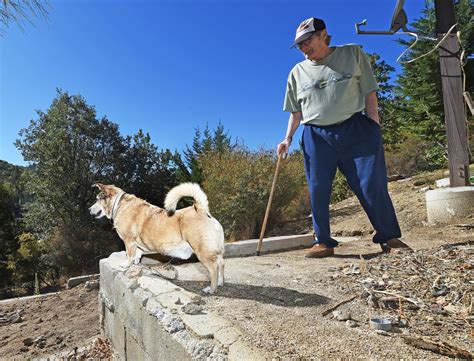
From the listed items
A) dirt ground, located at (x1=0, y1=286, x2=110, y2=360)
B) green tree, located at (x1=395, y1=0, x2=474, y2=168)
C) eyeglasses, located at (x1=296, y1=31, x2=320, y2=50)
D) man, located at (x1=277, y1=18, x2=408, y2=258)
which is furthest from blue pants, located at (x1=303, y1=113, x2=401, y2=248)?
green tree, located at (x1=395, y1=0, x2=474, y2=168)

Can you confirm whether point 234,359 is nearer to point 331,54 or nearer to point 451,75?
point 331,54

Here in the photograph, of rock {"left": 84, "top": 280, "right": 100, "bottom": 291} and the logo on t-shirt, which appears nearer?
the logo on t-shirt

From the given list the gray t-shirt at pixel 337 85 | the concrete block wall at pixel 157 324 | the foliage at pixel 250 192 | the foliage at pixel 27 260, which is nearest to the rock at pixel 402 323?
the concrete block wall at pixel 157 324

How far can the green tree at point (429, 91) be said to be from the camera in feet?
43.1

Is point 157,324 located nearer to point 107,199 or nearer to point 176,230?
point 176,230

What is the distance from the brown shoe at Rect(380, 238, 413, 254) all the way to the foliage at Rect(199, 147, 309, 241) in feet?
14.6

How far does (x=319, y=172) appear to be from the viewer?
3623mm

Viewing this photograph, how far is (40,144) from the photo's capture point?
614 inches

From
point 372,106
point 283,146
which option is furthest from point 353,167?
point 283,146

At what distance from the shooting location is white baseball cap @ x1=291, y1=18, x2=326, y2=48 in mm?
3350

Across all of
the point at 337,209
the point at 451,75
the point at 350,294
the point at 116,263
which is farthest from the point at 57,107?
the point at 350,294

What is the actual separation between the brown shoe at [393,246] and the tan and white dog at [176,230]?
1708mm

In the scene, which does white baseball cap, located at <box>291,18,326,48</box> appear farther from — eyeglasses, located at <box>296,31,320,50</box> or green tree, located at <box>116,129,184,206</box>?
green tree, located at <box>116,129,184,206</box>

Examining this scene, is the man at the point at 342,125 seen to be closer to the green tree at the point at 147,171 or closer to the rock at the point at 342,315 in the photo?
the rock at the point at 342,315
